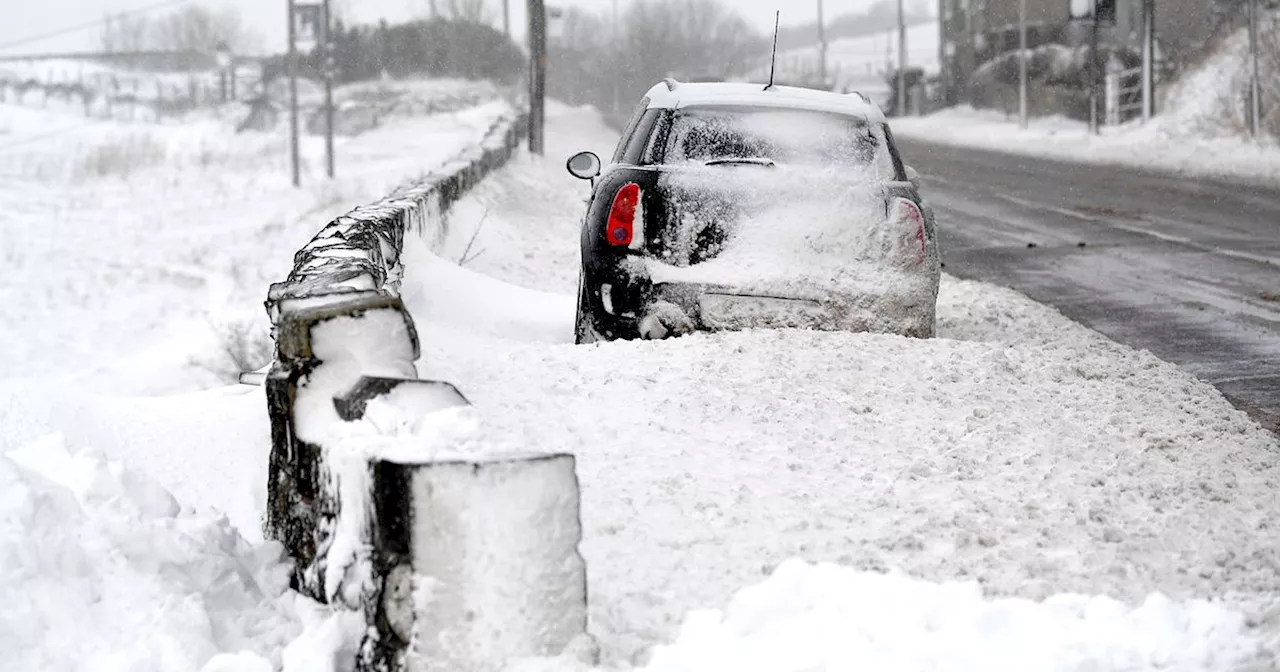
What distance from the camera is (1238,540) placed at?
174 inches

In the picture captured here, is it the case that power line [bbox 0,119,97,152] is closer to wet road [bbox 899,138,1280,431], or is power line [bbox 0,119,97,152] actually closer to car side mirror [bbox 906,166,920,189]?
wet road [bbox 899,138,1280,431]

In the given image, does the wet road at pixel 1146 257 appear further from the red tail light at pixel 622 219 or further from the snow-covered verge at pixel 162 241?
the snow-covered verge at pixel 162 241

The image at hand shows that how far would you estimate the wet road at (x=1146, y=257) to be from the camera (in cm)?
880

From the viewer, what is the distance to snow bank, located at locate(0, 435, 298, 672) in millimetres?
3570

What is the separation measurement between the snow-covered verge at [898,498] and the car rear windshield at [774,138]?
3.84 feet

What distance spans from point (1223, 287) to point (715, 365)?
668 cm

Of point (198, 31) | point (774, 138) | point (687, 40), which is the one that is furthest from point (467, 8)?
point (774, 138)

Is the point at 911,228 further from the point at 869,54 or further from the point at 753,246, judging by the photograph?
the point at 869,54

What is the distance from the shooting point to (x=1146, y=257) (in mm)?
13555

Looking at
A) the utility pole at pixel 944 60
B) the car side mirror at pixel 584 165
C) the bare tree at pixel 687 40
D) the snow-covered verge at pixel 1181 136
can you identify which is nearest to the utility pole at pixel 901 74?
the utility pole at pixel 944 60

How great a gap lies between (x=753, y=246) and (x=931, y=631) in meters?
3.76

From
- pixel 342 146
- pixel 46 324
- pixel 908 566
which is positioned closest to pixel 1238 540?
pixel 908 566

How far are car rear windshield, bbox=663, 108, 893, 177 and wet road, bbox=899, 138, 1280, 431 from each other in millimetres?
2045

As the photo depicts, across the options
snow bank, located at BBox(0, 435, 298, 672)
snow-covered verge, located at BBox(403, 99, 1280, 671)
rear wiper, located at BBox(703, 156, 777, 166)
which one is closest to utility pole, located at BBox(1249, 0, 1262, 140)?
snow-covered verge, located at BBox(403, 99, 1280, 671)
